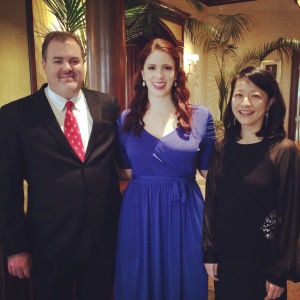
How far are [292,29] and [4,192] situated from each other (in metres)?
6.68

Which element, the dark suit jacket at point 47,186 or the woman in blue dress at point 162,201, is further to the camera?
the woman in blue dress at point 162,201

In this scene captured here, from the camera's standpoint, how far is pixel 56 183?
1.42m

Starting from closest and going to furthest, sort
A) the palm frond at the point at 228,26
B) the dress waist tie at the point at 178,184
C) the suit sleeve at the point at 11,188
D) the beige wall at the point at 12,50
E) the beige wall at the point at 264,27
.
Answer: the suit sleeve at the point at 11,188 < the dress waist tie at the point at 178,184 < the beige wall at the point at 12,50 < the palm frond at the point at 228,26 < the beige wall at the point at 264,27

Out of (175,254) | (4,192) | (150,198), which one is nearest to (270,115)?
(150,198)

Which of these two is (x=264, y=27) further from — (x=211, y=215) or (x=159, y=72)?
(x=211, y=215)

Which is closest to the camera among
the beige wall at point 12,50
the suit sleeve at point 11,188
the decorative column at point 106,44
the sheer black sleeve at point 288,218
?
the sheer black sleeve at point 288,218

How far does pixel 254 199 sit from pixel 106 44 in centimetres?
146

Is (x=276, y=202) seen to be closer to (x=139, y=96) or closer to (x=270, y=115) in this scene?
(x=270, y=115)

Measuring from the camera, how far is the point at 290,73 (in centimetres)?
682

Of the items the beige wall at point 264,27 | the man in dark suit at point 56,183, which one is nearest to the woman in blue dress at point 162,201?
the man in dark suit at point 56,183

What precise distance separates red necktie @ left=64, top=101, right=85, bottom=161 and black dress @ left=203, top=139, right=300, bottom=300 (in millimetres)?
562

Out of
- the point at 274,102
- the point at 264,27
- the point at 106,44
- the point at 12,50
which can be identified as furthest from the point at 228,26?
the point at 274,102

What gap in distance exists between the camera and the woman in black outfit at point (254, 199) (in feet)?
4.12

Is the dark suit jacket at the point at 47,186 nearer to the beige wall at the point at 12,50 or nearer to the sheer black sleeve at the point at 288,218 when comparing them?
the sheer black sleeve at the point at 288,218
